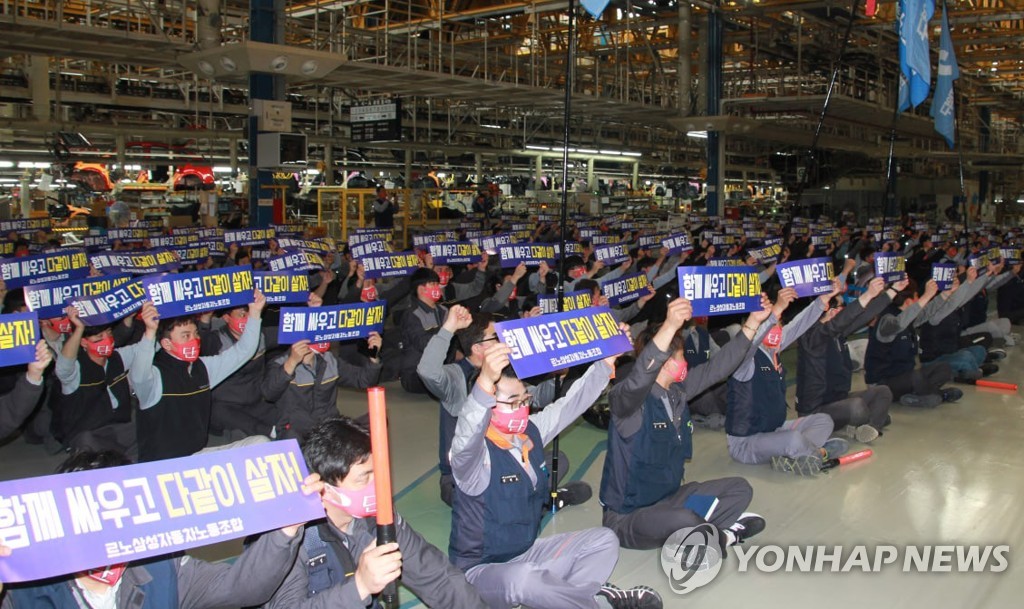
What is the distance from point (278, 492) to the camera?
2.76m

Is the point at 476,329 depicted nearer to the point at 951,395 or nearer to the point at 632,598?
the point at 632,598

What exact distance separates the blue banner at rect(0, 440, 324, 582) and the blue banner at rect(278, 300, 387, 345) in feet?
10.1

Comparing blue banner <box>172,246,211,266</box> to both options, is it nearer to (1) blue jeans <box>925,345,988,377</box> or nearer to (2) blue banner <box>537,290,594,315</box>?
(2) blue banner <box>537,290,594,315</box>

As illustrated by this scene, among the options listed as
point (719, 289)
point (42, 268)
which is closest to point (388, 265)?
point (42, 268)

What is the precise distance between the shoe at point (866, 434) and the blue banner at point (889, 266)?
1509 millimetres

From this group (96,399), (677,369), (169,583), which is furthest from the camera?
(96,399)

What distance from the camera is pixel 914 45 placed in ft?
28.7

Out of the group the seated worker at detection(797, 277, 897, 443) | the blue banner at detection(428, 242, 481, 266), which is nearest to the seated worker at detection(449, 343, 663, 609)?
the seated worker at detection(797, 277, 897, 443)

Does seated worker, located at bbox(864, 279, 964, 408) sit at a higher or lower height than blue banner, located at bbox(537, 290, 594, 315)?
lower

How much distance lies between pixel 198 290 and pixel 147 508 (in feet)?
11.3

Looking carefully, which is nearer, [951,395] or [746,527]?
[746,527]

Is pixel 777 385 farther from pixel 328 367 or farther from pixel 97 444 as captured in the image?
pixel 97 444

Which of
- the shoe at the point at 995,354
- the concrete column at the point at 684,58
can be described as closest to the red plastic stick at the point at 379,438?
the shoe at the point at 995,354

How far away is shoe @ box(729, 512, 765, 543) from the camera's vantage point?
17.2ft
